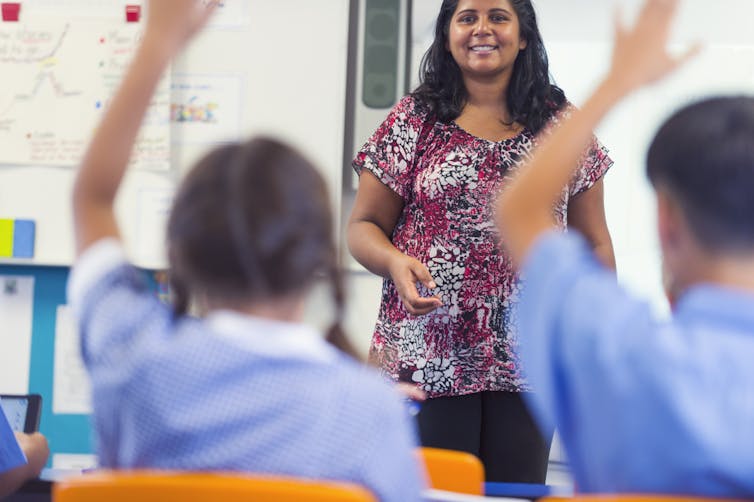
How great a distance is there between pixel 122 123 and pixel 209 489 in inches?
15.3

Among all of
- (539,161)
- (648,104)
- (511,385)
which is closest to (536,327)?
(539,161)

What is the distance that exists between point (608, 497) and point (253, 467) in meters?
0.31

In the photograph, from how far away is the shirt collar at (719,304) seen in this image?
817mm

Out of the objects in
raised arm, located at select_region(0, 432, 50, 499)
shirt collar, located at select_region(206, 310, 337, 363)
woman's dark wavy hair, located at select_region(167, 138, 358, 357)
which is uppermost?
woman's dark wavy hair, located at select_region(167, 138, 358, 357)

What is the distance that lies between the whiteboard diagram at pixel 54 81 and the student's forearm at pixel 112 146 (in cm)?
254

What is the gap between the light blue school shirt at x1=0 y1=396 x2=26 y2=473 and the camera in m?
1.44

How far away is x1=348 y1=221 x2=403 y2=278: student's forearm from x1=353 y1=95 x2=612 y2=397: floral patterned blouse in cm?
7

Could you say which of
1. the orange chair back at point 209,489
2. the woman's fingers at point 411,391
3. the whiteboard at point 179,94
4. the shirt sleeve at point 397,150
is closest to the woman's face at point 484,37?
the shirt sleeve at point 397,150

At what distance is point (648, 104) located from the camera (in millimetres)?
3482

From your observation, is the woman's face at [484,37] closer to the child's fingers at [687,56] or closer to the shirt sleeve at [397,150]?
the shirt sleeve at [397,150]

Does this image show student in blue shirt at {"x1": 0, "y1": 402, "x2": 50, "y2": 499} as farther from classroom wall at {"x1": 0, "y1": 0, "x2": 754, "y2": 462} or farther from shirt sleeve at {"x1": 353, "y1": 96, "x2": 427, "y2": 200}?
classroom wall at {"x1": 0, "y1": 0, "x2": 754, "y2": 462}

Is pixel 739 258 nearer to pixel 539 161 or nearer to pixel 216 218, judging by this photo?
pixel 539 161

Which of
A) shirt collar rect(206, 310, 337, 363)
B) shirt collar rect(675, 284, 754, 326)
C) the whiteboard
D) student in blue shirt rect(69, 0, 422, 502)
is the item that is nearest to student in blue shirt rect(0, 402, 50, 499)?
student in blue shirt rect(69, 0, 422, 502)

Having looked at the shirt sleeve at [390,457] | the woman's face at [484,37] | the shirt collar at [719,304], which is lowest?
the shirt sleeve at [390,457]
